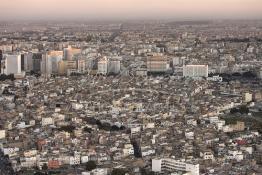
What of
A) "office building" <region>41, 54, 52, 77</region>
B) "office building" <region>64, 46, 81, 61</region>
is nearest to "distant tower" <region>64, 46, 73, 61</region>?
"office building" <region>64, 46, 81, 61</region>

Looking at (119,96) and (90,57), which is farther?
(90,57)

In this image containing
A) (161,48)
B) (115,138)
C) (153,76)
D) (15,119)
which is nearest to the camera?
(115,138)

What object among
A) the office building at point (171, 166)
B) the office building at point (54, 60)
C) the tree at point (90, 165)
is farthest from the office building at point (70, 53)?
the office building at point (171, 166)

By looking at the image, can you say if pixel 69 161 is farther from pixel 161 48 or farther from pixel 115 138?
pixel 161 48

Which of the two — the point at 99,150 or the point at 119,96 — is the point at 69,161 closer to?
the point at 99,150

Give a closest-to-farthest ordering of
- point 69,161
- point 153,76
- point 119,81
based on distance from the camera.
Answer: point 69,161
point 119,81
point 153,76

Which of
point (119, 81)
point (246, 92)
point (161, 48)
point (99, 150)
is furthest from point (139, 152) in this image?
point (161, 48)
